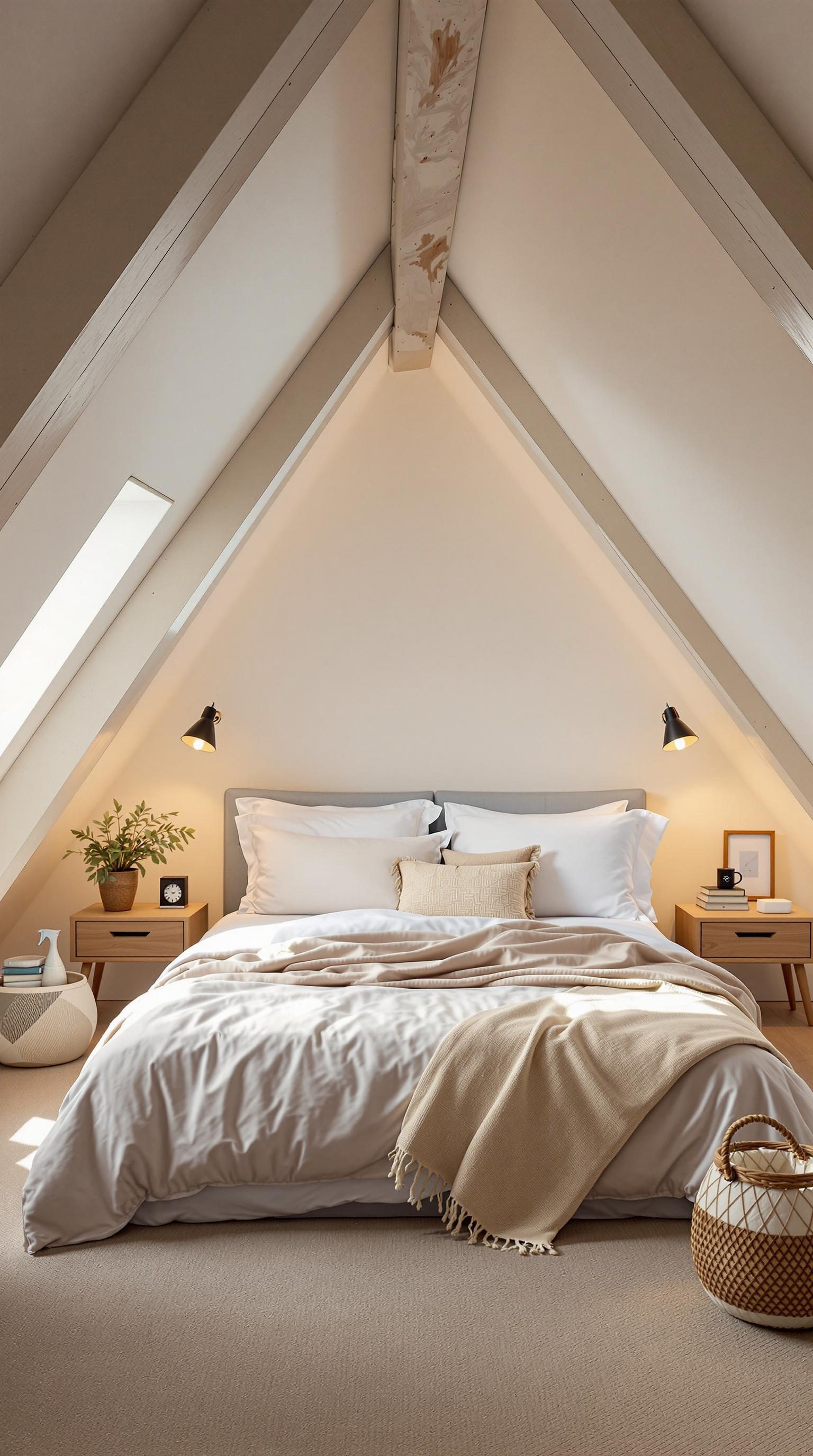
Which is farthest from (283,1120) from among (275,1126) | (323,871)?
(323,871)

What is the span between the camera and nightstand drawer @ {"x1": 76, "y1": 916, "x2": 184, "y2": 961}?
3.86 metres

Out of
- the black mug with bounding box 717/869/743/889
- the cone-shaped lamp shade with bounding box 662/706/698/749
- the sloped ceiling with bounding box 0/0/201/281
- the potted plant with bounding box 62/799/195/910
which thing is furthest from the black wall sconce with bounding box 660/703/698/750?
the sloped ceiling with bounding box 0/0/201/281

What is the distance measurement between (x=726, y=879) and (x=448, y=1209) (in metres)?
2.22

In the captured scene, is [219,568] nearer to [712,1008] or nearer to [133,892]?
[133,892]

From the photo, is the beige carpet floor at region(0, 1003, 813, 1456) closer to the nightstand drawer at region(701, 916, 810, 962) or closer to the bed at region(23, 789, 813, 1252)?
the bed at region(23, 789, 813, 1252)

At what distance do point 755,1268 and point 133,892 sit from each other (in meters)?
2.76

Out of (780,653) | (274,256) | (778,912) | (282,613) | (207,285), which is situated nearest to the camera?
(207,285)

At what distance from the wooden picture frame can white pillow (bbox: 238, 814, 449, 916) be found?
50.3 inches

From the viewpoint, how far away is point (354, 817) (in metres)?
4.12

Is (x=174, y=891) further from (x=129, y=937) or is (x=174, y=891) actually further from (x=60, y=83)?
(x=60, y=83)

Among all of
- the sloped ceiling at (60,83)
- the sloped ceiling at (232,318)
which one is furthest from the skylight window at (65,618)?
the sloped ceiling at (60,83)

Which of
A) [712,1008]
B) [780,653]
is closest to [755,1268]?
[712,1008]

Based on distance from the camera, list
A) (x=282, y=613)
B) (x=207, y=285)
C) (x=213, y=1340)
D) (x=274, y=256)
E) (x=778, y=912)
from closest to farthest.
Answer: (x=213, y=1340) → (x=207, y=285) → (x=274, y=256) → (x=778, y=912) → (x=282, y=613)

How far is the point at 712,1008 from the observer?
103 inches
